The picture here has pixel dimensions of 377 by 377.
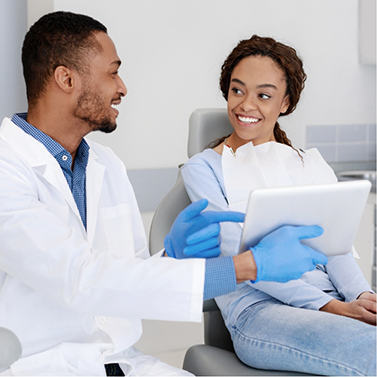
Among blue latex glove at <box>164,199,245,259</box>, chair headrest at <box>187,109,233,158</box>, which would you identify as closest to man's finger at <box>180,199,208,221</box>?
blue latex glove at <box>164,199,245,259</box>

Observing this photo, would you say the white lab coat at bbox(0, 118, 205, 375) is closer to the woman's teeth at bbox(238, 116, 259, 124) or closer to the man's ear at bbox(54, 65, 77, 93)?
the man's ear at bbox(54, 65, 77, 93)

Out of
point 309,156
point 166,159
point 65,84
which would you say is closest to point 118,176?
point 65,84

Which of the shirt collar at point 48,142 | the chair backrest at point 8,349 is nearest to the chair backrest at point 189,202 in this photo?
the shirt collar at point 48,142

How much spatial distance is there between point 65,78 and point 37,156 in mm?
200

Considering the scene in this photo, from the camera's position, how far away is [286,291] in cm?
128

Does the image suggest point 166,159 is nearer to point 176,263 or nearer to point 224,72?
point 224,72

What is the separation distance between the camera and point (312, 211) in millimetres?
1004

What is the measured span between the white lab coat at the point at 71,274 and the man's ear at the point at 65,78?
0.48 ft

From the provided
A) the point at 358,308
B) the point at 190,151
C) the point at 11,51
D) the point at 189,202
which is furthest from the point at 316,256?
the point at 11,51

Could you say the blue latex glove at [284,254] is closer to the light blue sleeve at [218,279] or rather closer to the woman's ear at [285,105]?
the light blue sleeve at [218,279]

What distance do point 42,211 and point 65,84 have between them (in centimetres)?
36

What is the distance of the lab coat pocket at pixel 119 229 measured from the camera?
1.28 meters

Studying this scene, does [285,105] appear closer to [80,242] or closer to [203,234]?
[203,234]

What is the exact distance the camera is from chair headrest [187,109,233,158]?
5.18 feet
